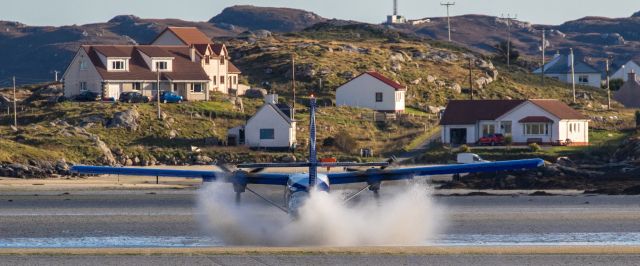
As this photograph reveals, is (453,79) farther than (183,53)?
Yes

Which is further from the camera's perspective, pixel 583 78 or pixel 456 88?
pixel 583 78

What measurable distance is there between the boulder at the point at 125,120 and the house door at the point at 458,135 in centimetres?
2187

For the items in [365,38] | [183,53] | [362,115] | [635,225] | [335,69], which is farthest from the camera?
[365,38]

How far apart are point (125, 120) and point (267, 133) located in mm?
10100

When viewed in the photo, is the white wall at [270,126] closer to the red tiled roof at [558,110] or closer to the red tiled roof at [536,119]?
the red tiled roof at [536,119]

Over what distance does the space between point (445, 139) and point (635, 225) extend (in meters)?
48.5

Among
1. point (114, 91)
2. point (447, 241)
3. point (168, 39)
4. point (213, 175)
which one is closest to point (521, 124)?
point (114, 91)

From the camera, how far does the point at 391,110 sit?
4269 inches

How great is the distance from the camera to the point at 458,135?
91062 mm

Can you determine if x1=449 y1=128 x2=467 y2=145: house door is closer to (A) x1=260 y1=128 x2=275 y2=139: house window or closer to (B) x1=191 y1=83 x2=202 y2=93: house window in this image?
(A) x1=260 y1=128 x2=275 y2=139: house window

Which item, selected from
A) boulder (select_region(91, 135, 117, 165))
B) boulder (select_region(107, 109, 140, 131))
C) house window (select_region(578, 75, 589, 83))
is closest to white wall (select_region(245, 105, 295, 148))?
boulder (select_region(107, 109, 140, 131))

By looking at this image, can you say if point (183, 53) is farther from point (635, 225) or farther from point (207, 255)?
point (207, 255)

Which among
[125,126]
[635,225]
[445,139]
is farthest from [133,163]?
[635,225]

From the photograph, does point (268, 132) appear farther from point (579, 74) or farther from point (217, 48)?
point (579, 74)
